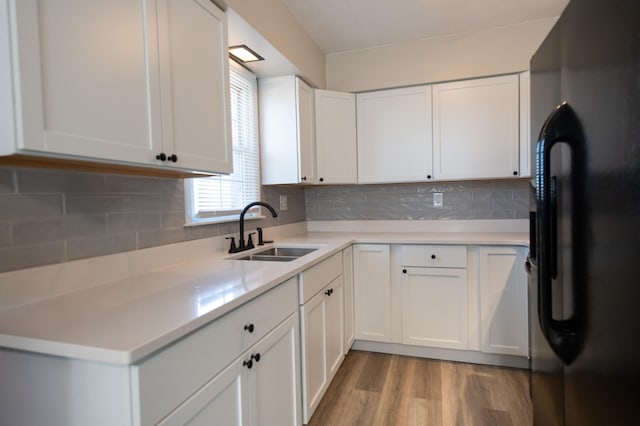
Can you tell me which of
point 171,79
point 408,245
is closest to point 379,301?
point 408,245

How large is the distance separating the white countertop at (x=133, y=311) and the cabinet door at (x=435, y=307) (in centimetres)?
124

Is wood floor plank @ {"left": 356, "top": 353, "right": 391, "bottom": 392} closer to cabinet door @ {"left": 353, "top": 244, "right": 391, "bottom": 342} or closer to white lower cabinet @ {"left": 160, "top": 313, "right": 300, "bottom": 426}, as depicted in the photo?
cabinet door @ {"left": 353, "top": 244, "right": 391, "bottom": 342}

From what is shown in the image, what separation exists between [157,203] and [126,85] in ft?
2.05

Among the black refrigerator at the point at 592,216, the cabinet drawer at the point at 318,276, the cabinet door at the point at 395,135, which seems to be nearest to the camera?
the black refrigerator at the point at 592,216

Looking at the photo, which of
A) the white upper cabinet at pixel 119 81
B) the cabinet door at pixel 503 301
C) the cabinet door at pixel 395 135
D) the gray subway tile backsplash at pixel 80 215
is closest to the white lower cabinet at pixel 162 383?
the gray subway tile backsplash at pixel 80 215

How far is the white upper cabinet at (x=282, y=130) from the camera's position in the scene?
2512 mm

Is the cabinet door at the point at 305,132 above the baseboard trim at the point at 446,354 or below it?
above

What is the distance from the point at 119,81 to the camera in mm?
1006

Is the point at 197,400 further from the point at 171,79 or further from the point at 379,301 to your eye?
the point at 379,301

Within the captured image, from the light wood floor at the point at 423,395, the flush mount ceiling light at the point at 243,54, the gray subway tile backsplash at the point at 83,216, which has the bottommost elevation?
the light wood floor at the point at 423,395

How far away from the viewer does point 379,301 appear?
254 centimetres

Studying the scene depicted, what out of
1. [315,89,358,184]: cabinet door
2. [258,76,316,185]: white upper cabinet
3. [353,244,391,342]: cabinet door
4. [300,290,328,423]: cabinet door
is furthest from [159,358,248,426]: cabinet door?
[315,89,358,184]: cabinet door

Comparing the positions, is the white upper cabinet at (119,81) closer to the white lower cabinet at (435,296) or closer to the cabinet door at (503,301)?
the white lower cabinet at (435,296)

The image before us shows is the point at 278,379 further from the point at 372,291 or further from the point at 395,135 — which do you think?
the point at 395,135
